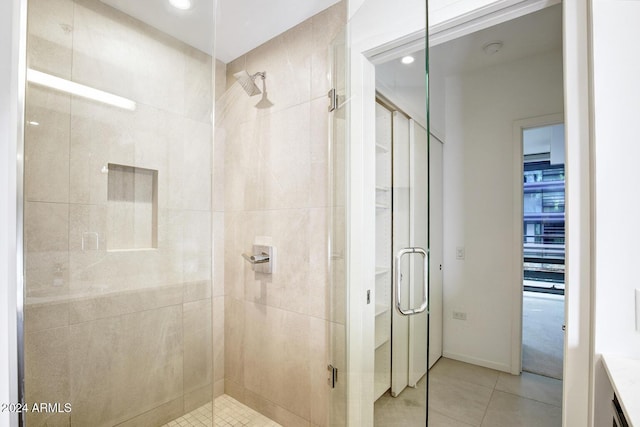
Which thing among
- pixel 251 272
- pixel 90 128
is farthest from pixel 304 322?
pixel 90 128

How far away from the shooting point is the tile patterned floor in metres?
1.78

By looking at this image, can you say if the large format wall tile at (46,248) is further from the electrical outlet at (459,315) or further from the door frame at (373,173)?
the electrical outlet at (459,315)

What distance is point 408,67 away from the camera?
1062mm

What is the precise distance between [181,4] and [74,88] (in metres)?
0.47

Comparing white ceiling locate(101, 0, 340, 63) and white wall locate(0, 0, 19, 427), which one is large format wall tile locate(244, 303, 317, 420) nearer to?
white wall locate(0, 0, 19, 427)

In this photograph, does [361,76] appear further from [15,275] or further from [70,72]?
[15,275]

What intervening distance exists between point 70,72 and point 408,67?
1101 millimetres

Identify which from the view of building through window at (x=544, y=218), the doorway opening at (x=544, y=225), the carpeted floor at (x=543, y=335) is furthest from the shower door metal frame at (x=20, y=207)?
the view of building through window at (x=544, y=218)

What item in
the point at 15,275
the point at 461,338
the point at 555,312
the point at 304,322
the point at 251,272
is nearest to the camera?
the point at 15,275

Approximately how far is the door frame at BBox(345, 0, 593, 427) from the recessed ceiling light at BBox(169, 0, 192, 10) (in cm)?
70

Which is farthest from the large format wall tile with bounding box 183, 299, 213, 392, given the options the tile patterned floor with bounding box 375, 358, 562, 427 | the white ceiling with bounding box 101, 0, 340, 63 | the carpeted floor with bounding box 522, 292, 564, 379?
the carpeted floor with bounding box 522, 292, 564, 379

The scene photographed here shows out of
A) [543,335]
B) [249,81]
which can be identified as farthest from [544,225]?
[249,81]

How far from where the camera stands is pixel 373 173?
1.18m

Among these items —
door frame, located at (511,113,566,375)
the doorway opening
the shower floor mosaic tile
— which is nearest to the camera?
the shower floor mosaic tile
